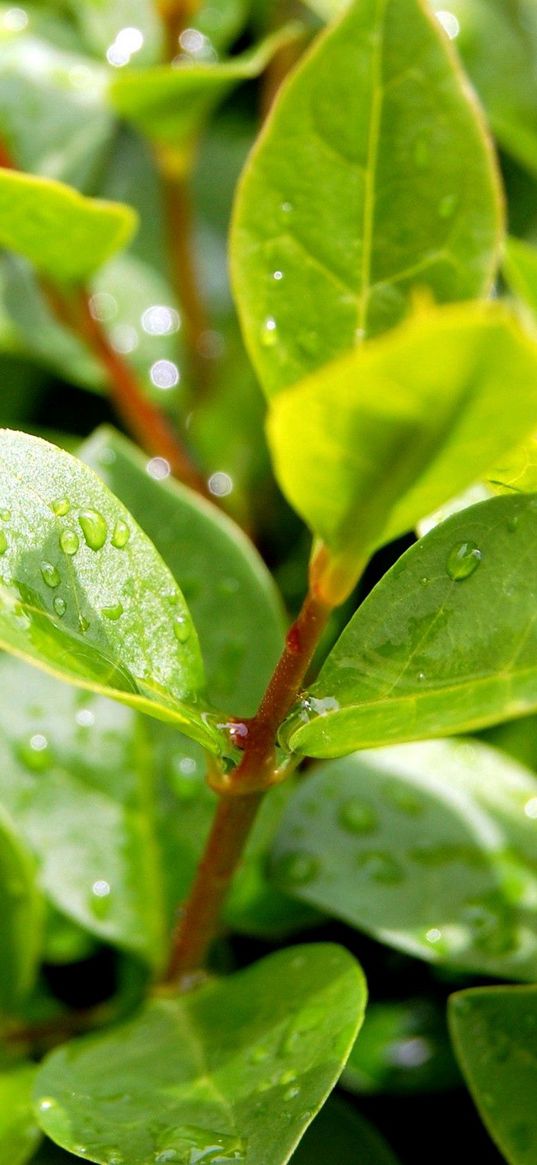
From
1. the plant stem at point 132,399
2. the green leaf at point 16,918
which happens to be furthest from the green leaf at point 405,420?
the plant stem at point 132,399

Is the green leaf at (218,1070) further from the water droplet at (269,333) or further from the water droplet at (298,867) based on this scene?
the water droplet at (269,333)

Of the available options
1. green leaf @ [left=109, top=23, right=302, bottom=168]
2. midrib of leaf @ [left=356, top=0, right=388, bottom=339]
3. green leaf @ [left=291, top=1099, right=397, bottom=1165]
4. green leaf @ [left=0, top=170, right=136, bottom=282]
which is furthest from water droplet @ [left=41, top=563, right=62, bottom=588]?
green leaf @ [left=109, top=23, right=302, bottom=168]

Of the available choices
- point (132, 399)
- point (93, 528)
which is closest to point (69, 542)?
point (93, 528)

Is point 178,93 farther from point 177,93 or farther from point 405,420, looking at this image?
point 405,420

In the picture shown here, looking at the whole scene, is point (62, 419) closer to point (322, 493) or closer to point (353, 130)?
point (353, 130)

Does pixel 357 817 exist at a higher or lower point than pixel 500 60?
lower

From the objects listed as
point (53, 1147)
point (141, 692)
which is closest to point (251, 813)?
point (141, 692)
